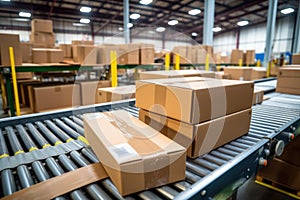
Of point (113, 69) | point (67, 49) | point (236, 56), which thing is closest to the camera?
point (113, 69)

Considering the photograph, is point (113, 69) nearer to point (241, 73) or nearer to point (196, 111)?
point (241, 73)

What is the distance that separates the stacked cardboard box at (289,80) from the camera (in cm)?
231

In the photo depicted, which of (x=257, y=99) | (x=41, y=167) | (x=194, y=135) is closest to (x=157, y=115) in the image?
(x=194, y=135)

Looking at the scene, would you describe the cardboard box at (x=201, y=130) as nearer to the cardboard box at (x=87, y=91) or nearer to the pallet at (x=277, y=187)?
the pallet at (x=277, y=187)

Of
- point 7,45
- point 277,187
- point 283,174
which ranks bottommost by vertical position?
point 277,187

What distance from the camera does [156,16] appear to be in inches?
434

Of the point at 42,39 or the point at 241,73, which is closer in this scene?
the point at 241,73

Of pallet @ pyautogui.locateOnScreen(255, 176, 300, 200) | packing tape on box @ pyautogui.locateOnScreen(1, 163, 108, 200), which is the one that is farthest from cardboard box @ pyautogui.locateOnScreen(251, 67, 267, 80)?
packing tape on box @ pyautogui.locateOnScreen(1, 163, 108, 200)

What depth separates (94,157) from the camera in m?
0.89

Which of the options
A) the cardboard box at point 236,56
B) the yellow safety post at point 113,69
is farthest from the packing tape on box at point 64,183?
the cardboard box at point 236,56

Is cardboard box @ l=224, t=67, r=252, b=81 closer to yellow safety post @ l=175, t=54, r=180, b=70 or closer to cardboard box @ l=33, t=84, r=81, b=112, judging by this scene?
yellow safety post @ l=175, t=54, r=180, b=70

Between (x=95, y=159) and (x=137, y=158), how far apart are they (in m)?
0.32

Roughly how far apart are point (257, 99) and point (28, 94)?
11.6ft

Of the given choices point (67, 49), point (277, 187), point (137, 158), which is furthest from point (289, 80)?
point (67, 49)
